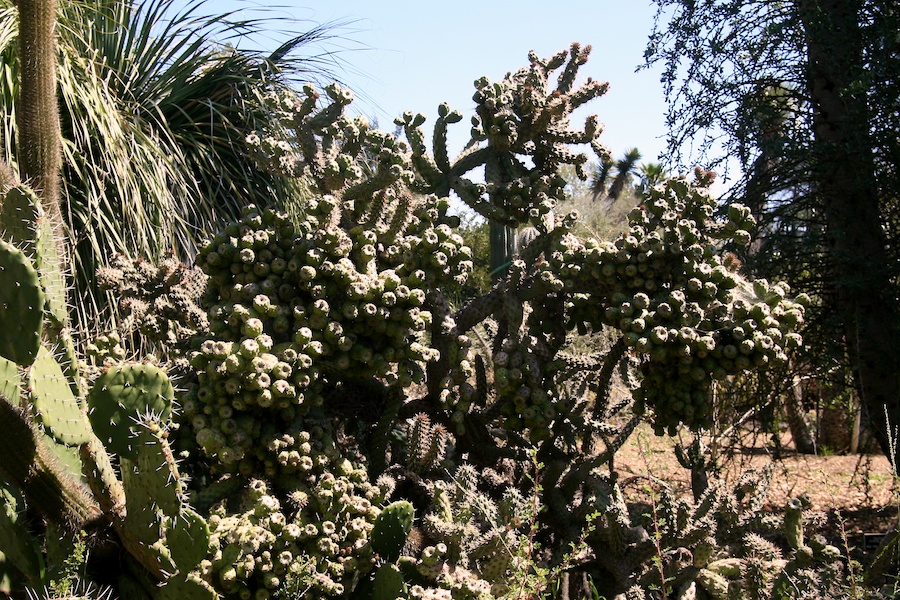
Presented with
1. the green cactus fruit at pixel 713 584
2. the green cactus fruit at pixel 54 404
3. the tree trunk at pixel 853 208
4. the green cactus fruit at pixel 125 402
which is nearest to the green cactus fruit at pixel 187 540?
the green cactus fruit at pixel 125 402

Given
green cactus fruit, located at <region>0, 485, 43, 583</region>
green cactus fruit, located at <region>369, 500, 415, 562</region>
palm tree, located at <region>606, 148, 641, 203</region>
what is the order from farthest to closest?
1. palm tree, located at <region>606, 148, 641, 203</region>
2. green cactus fruit, located at <region>369, 500, 415, 562</region>
3. green cactus fruit, located at <region>0, 485, 43, 583</region>

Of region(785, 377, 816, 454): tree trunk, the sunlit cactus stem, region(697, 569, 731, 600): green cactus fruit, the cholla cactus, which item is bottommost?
region(697, 569, 731, 600): green cactus fruit

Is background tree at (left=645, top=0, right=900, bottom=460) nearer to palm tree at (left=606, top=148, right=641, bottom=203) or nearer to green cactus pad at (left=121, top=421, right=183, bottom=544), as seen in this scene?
green cactus pad at (left=121, top=421, right=183, bottom=544)

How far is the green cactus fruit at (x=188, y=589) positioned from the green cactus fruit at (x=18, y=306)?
2.48 feet

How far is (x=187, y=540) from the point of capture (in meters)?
2.35

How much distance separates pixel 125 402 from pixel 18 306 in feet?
1.57

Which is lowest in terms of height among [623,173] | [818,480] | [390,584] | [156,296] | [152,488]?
[390,584]

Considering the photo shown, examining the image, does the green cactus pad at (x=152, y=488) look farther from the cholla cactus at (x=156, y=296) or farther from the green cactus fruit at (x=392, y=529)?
the cholla cactus at (x=156, y=296)

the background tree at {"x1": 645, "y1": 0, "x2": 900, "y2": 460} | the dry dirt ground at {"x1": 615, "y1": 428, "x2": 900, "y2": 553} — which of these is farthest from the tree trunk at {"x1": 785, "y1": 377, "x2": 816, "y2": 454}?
the background tree at {"x1": 645, "y1": 0, "x2": 900, "y2": 460}

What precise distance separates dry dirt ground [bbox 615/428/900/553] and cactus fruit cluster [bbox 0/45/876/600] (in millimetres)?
694

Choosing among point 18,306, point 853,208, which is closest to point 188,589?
point 18,306

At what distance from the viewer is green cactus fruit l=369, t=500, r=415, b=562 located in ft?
8.94

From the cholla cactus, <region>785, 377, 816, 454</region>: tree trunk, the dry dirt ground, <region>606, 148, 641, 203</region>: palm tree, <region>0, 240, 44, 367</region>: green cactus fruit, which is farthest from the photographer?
<region>606, 148, 641, 203</region>: palm tree

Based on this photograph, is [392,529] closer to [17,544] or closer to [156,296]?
[17,544]
